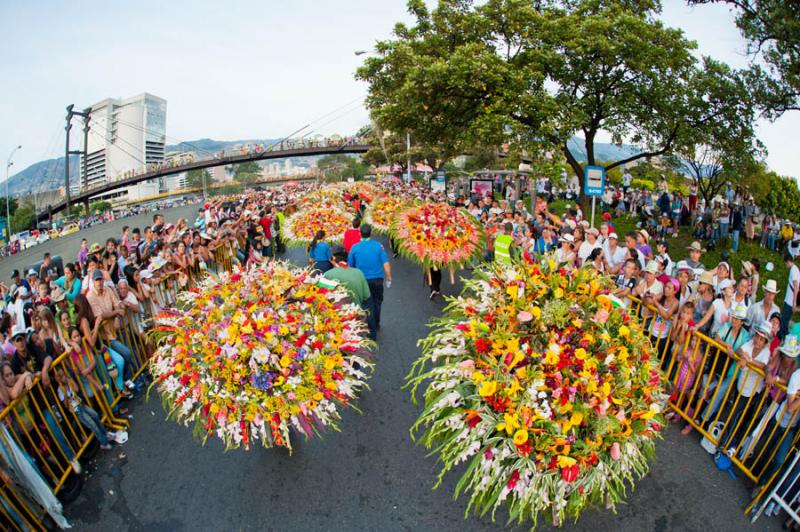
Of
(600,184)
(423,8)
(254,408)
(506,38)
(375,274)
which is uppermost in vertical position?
(423,8)

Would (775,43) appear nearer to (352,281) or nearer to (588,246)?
(588,246)

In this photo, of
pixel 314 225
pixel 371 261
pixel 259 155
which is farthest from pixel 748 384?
pixel 259 155

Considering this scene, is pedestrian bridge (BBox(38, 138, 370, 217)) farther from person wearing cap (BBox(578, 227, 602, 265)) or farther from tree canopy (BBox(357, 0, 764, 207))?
person wearing cap (BBox(578, 227, 602, 265))

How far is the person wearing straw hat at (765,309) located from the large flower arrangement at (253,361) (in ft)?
16.5

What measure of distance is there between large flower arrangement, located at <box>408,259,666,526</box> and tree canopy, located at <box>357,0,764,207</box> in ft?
32.6

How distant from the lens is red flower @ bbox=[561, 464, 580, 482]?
2854 mm

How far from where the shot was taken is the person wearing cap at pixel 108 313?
568cm

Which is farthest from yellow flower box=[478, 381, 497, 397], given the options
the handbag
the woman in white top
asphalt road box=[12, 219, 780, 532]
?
the handbag

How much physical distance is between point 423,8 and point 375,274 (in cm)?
1254

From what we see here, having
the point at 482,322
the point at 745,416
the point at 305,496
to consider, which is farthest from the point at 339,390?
the point at 745,416

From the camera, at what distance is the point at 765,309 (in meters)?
5.47

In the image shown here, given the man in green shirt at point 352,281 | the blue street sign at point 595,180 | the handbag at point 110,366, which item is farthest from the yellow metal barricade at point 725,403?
the handbag at point 110,366

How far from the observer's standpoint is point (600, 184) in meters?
10.8

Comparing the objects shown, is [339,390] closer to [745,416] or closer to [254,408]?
[254,408]
